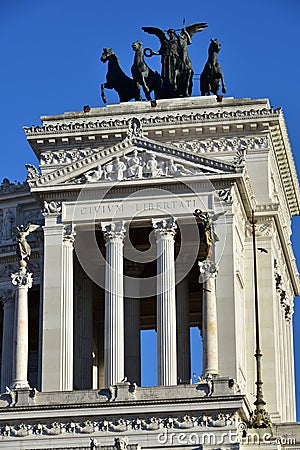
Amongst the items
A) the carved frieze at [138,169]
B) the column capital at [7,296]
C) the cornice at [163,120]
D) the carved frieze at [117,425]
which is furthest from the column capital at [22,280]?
the column capital at [7,296]

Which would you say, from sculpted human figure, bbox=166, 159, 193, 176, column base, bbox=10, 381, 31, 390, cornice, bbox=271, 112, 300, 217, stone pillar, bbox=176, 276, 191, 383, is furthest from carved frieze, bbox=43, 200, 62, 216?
cornice, bbox=271, 112, 300, 217

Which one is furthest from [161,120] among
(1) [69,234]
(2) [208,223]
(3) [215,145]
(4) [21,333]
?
(4) [21,333]

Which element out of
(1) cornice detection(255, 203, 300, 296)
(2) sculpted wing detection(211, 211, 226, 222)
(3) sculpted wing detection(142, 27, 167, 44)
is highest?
(3) sculpted wing detection(142, 27, 167, 44)

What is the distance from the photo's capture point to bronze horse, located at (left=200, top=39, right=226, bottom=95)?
351ft

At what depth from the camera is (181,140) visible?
10294cm

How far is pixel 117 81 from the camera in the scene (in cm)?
10850

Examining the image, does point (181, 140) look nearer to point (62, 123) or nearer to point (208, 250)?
point (62, 123)

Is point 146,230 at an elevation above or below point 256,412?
above

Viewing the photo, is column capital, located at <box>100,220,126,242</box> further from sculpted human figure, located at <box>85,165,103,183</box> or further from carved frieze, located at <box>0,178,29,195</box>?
carved frieze, located at <box>0,178,29,195</box>

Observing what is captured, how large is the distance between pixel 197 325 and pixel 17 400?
3163 centimetres

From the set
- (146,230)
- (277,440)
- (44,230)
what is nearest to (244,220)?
(146,230)

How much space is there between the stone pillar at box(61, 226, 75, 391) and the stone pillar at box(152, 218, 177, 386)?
16.5 ft

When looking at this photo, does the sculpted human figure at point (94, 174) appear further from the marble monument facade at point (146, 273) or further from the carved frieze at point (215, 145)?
the carved frieze at point (215, 145)

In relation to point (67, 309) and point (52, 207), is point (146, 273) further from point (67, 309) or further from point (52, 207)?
point (67, 309)
